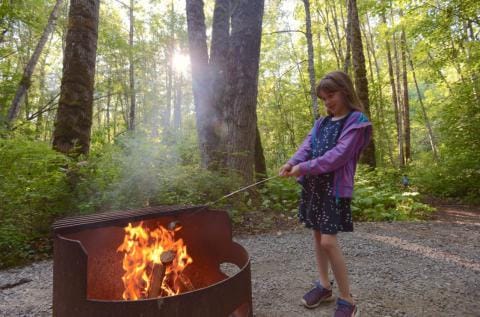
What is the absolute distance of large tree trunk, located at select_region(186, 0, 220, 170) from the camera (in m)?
6.53

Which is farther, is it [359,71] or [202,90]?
[359,71]

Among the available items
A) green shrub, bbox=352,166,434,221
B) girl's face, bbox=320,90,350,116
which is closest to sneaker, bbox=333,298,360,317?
girl's face, bbox=320,90,350,116

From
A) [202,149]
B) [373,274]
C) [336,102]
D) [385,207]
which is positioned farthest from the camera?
[385,207]

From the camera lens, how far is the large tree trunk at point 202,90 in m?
6.53

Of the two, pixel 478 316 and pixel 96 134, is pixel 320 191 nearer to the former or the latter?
pixel 478 316

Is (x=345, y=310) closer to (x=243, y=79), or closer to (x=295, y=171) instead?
(x=295, y=171)

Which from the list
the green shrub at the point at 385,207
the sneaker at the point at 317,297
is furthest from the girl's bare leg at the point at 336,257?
the green shrub at the point at 385,207

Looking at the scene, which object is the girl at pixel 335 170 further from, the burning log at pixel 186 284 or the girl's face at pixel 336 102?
the burning log at pixel 186 284

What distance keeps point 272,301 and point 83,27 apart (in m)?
6.01

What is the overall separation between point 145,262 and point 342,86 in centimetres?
196

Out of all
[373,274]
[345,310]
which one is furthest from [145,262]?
[373,274]

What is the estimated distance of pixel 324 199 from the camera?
7.97 ft

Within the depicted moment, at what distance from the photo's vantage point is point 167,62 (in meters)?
30.9

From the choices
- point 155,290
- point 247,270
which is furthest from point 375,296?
point 155,290
